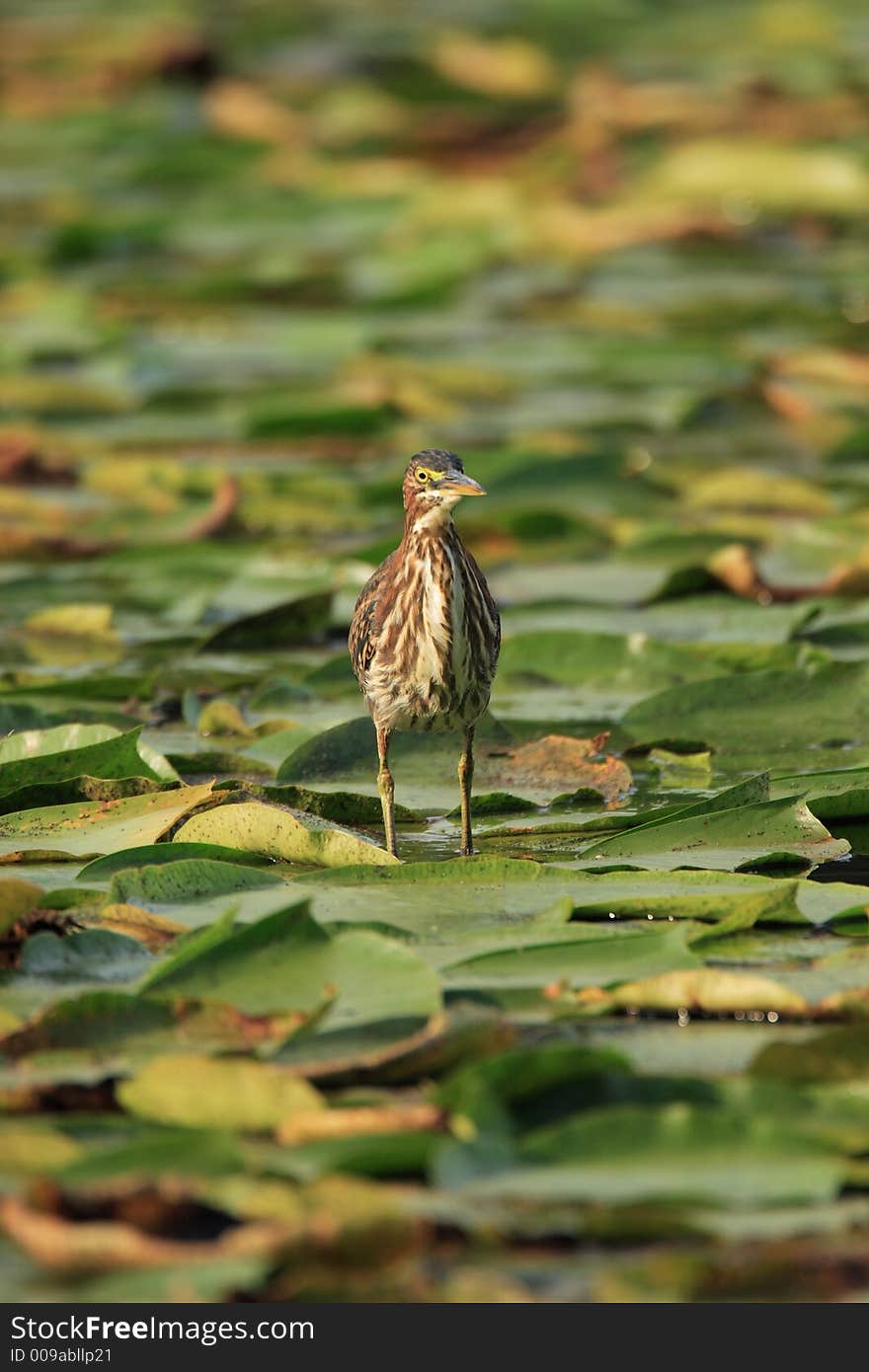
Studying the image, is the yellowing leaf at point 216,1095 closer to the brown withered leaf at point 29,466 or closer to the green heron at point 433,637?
the green heron at point 433,637

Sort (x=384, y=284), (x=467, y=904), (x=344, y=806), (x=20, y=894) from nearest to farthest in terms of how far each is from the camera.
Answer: (x=20, y=894)
(x=467, y=904)
(x=344, y=806)
(x=384, y=284)

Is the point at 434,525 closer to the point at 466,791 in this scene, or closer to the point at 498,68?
the point at 466,791

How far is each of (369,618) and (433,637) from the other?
16.6 inches

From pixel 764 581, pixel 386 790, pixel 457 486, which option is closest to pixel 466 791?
pixel 386 790

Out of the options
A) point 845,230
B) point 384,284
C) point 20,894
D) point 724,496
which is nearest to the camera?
point 20,894

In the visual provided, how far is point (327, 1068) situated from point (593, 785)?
2.31 metres

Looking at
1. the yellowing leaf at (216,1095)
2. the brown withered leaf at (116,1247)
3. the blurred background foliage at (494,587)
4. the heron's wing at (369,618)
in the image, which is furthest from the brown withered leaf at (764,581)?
the brown withered leaf at (116,1247)

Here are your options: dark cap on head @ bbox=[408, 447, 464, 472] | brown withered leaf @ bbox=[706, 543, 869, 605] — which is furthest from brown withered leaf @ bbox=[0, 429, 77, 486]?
dark cap on head @ bbox=[408, 447, 464, 472]

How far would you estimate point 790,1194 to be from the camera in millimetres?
3498

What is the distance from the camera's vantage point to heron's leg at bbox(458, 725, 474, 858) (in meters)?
5.72

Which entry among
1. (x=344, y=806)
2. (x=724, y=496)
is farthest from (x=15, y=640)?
(x=724, y=496)

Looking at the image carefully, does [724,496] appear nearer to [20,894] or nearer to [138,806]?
[138,806]

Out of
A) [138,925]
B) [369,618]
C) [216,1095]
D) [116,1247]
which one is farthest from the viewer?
[369,618]

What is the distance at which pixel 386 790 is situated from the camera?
594cm
